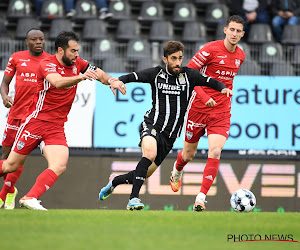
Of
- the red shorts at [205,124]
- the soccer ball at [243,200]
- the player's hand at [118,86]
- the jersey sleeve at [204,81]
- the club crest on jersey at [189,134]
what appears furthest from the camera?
the club crest on jersey at [189,134]

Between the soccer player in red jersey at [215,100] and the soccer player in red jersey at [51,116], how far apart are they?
1.49m

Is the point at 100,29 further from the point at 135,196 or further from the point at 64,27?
the point at 135,196

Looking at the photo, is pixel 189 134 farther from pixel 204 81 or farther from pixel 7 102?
pixel 7 102

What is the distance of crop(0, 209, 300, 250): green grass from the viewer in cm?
521

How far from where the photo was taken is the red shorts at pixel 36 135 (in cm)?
827

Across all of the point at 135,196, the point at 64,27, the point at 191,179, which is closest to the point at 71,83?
the point at 135,196

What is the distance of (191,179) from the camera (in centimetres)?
1256

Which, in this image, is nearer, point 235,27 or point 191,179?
point 235,27

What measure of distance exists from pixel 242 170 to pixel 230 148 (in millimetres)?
452

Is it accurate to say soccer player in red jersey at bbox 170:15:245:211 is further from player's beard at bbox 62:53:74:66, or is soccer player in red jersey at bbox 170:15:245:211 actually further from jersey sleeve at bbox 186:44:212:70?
player's beard at bbox 62:53:74:66

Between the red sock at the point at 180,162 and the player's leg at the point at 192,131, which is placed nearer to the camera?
the player's leg at the point at 192,131

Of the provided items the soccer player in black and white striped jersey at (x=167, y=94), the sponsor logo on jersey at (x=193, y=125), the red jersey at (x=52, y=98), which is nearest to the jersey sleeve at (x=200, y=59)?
the soccer player in black and white striped jersey at (x=167, y=94)

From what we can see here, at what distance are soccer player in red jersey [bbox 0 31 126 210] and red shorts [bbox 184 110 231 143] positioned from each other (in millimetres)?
1524

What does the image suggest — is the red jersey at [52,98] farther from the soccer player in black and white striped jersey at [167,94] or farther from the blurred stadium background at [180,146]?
the blurred stadium background at [180,146]
